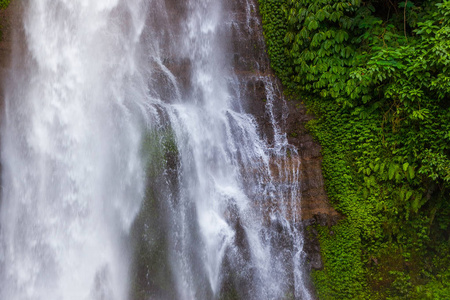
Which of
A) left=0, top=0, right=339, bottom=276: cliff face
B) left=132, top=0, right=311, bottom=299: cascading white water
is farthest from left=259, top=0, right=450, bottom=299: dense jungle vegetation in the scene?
left=132, top=0, right=311, bottom=299: cascading white water

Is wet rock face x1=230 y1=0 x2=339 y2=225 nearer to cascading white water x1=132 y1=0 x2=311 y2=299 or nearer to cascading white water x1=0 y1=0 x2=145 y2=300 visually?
cascading white water x1=132 y1=0 x2=311 y2=299

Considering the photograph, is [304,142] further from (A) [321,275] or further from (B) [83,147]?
(B) [83,147]

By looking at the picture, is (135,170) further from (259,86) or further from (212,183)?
(259,86)

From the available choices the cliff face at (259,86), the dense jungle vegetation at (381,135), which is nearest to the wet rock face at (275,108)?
the cliff face at (259,86)

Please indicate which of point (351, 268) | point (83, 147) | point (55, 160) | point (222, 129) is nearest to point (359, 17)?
point (222, 129)

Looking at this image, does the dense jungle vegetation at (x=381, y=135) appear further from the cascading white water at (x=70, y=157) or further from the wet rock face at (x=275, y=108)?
the cascading white water at (x=70, y=157)

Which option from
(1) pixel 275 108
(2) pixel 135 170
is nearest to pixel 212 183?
(2) pixel 135 170
